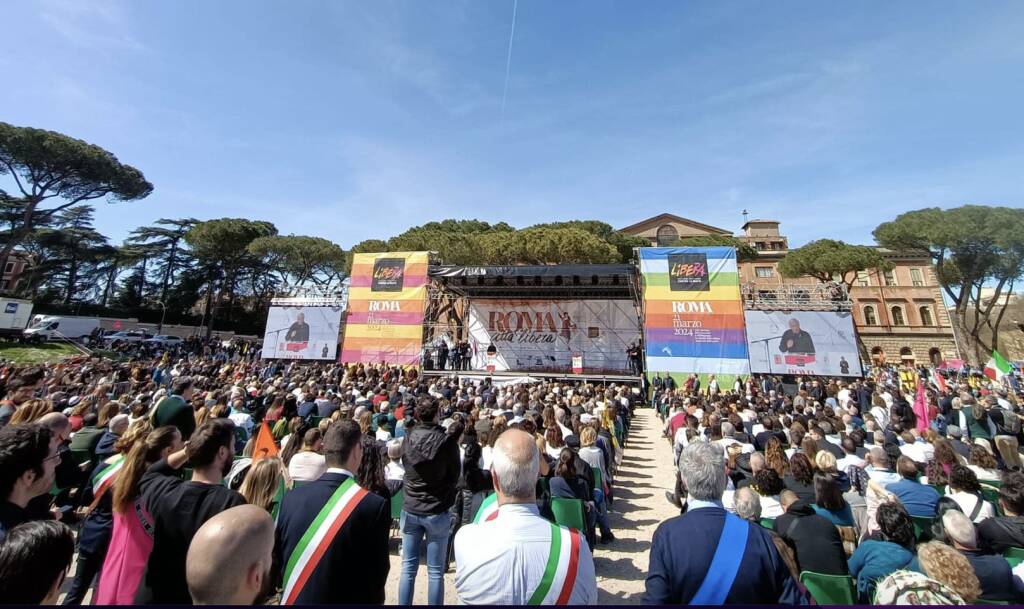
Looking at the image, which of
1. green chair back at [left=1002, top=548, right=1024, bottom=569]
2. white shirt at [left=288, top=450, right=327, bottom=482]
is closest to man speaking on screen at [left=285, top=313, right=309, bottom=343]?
white shirt at [left=288, top=450, right=327, bottom=482]

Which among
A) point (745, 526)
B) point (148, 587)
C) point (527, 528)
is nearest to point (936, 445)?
point (745, 526)

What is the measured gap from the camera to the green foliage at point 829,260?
2795 cm

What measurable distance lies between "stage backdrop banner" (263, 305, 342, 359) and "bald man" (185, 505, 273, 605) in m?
20.2

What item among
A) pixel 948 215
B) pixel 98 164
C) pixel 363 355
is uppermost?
pixel 98 164

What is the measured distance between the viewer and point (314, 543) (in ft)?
5.59

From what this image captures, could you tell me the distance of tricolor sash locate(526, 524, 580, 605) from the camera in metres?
1.36

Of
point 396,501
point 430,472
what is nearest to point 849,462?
point 430,472

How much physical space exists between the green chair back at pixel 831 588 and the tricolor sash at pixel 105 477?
3.97 metres

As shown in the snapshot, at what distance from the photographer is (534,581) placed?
4.50 feet

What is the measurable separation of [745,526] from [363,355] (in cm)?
1933

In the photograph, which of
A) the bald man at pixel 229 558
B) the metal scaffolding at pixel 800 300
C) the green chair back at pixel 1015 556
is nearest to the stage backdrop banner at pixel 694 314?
the metal scaffolding at pixel 800 300

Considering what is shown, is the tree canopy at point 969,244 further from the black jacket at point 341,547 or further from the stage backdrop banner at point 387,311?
the black jacket at point 341,547

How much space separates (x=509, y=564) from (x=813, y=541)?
A: 2.21 metres

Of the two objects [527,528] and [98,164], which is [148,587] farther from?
[98,164]
